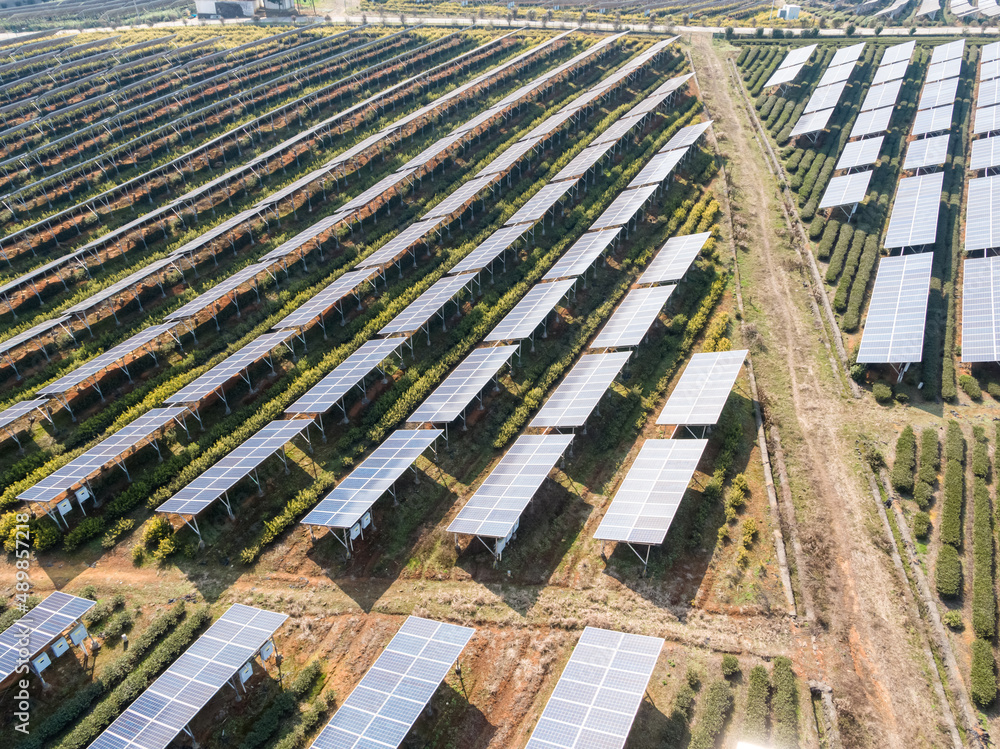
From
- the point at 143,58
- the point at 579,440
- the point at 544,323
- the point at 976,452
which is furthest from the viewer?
the point at 143,58

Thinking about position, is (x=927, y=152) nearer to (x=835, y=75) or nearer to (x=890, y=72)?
(x=835, y=75)

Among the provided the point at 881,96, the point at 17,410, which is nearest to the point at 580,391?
the point at 17,410

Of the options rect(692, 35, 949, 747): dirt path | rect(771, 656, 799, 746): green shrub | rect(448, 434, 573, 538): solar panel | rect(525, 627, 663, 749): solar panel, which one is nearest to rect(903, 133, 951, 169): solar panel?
rect(692, 35, 949, 747): dirt path

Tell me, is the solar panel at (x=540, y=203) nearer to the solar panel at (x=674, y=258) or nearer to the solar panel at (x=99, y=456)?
the solar panel at (x=674, y=258)

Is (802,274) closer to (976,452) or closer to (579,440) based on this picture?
(976,452)

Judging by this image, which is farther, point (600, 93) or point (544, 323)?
point (600, 93)

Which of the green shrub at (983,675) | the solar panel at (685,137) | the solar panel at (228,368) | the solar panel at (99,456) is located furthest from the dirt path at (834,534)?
the solar panel at (99,456)

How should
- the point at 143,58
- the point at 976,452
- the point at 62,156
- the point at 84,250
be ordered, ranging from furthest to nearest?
the point at 143,58, the point at 62,156, the point at 84,250, the point at 976,452

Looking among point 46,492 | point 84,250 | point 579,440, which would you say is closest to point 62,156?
point 84,250

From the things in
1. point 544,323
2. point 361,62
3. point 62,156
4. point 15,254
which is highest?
point 361,62
